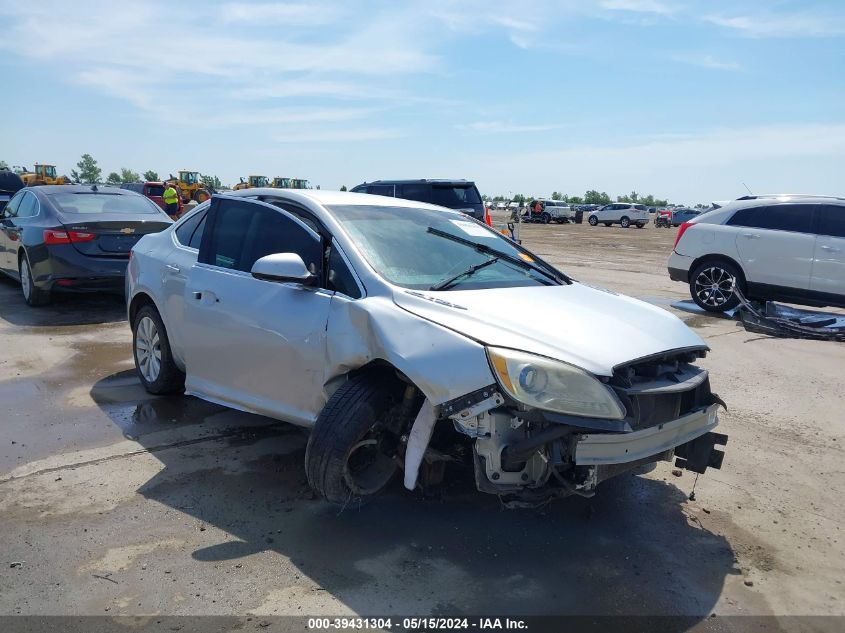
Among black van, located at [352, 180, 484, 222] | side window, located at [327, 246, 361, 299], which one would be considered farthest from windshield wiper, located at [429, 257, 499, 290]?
black van, located at [352, 180, 484, 222]

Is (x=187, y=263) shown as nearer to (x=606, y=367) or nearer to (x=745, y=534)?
(x=606, y=367)

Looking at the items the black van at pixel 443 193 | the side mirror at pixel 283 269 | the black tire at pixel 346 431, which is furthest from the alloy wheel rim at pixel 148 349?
the black van at pixel 443 193

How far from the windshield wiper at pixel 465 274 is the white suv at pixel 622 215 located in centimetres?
5030

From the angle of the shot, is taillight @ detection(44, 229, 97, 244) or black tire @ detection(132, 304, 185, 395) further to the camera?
taillight @ detection(44, 229, 97, 244)

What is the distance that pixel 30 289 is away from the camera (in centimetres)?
945

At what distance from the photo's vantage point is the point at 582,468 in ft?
10.6

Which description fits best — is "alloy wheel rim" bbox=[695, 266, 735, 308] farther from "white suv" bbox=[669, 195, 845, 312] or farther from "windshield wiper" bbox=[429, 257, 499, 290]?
"windshield wiper" bbox=[429, 257, 499, 290]

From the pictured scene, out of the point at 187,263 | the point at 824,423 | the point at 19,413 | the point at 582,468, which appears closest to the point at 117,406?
the point at 19,413

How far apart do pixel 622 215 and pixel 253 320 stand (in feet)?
168

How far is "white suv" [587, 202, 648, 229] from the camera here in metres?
52.0

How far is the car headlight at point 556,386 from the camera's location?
309cm

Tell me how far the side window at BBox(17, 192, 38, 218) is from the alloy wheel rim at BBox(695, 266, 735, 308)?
9738mm

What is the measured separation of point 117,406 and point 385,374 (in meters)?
2.98

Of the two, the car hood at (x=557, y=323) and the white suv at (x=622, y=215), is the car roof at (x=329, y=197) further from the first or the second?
the white suv at (x=622, y=215)
